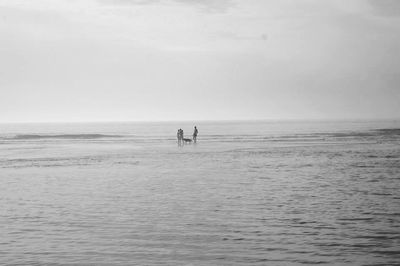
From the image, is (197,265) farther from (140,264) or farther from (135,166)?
(135,166)

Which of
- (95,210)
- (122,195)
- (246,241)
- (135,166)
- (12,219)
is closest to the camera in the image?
(246,241)

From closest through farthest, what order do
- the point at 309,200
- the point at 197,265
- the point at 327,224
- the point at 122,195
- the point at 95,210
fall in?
1. the point at 197,265
2. the point at 327,224
3. the point at 95,210
4. the point at 309,200
5. the point at 122,195

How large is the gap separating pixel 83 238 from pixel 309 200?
32.1 ft

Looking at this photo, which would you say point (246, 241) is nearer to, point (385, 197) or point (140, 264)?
point (140, 264)

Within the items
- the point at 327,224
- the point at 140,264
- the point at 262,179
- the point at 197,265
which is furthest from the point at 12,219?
the point at 262,179

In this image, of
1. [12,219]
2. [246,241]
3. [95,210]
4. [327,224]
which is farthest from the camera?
[95,210]

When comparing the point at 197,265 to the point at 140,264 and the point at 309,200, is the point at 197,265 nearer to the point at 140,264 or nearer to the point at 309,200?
the point at 140,264

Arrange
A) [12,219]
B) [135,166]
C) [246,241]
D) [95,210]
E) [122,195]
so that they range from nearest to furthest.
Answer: [246,241] < [12,219] < [95,210] < [122,195] < [135,166]

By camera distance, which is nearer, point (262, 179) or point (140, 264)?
point (140, 264)

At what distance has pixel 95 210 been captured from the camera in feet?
57.7

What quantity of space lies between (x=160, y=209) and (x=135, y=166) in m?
17.6

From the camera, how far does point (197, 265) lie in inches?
425

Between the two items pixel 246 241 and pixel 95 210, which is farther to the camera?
pixel 95 210

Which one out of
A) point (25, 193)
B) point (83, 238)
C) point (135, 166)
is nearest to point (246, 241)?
point (83, 238)
